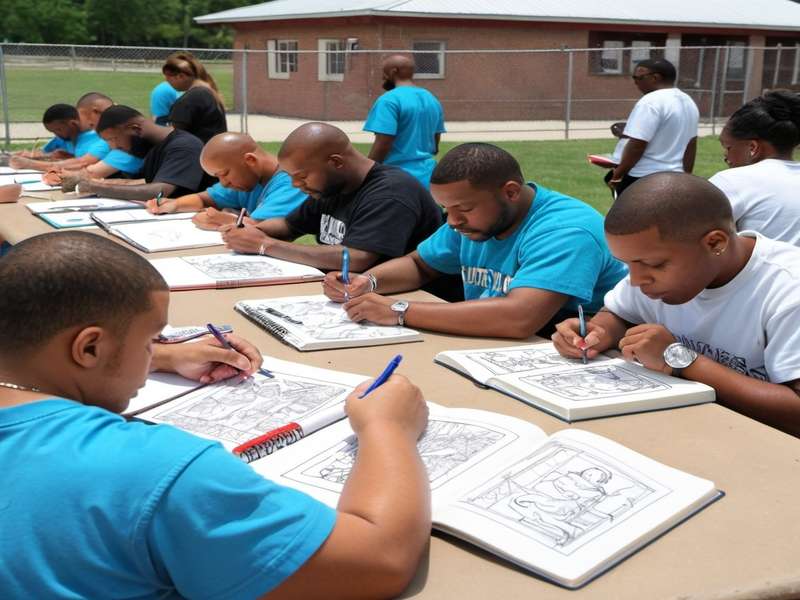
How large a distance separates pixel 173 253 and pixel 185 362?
6.16 feet

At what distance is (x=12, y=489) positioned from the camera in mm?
1123

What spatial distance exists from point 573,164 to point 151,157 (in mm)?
8787

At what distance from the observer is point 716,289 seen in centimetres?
227

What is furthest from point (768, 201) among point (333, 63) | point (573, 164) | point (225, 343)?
point (333, 63)

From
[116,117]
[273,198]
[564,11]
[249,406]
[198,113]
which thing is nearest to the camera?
[249,406]

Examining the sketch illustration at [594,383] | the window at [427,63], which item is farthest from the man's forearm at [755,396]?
the window at [427,63]

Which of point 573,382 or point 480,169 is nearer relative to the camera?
point 573,382

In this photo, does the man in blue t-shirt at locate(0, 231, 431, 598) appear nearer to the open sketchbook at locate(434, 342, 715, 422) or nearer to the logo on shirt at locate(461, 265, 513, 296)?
the open sketchbook at locate(434, 342, 715, 422)

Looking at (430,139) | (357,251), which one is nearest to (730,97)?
(430,139)

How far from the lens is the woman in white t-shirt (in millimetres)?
3674

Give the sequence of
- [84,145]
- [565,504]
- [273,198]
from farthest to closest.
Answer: [84,145] → [273,198] → [565,504]

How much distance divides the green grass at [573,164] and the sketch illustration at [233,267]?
6.38 m

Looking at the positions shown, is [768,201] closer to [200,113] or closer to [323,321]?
[323,321]

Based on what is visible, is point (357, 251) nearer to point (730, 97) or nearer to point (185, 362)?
point (185, 362)
